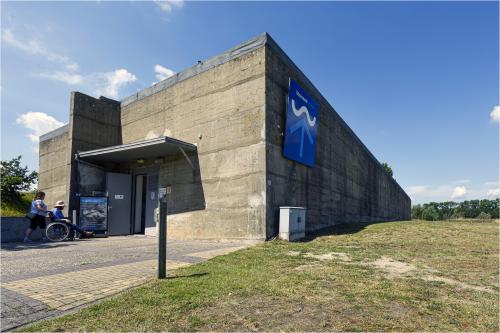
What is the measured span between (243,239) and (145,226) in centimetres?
703

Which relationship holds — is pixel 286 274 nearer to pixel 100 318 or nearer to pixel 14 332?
pixel 100 318

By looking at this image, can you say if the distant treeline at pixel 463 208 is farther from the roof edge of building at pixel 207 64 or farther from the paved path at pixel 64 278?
the paved path at pixel 64 278

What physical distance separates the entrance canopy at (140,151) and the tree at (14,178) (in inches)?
459

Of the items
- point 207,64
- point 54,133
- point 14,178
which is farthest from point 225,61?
point 14,178

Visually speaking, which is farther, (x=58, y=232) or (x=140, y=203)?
(x=140, y=203)

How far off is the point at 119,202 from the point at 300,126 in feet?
34.0

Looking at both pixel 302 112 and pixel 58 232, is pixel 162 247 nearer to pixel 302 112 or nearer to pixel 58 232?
pixel 58 232

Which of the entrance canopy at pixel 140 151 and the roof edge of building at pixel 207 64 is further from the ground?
the roof edge of building at pixel 207 64

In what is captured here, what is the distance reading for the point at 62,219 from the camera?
12992 millimetres

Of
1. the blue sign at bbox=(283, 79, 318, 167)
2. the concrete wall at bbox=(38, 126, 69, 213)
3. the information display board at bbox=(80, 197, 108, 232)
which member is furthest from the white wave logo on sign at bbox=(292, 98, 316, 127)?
the concrete wall at bbox=(38, 126, 69, 213)

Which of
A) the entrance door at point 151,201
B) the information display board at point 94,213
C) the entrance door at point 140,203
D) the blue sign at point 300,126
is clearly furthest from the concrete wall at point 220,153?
the information display board at point 94,213

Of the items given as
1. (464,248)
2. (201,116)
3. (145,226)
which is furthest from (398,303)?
(145,226)

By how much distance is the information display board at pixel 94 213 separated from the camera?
1510 cm

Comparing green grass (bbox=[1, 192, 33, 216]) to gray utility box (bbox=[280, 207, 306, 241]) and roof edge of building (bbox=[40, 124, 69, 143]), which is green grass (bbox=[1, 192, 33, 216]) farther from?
gray utility box (bbox=[280, 207, 306, 241])
